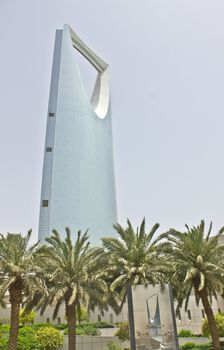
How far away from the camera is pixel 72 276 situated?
89.6ft

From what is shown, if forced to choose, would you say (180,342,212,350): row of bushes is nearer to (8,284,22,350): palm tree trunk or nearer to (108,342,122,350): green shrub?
(108,342,122,350): green shrub

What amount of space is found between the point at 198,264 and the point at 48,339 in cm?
1308

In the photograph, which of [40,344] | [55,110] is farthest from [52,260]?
[55,110]

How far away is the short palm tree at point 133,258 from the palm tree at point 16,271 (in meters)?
5.64

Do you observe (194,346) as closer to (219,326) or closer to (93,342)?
(219,326)

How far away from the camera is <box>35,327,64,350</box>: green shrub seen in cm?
2886

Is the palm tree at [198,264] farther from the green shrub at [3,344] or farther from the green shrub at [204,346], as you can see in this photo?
the green shrub at [3,344]

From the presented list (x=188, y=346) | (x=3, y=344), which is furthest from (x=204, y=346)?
(x=3, y=344)

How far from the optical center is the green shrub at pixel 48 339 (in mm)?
28859

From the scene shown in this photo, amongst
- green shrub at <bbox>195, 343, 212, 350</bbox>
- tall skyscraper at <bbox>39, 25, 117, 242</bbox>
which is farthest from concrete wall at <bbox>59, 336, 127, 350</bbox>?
tall skyscraper at <bbox>39, 25, 117, 242</bbox>

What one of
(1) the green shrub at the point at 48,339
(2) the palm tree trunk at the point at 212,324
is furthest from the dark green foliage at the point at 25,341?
(2) the palm tree trunk at the point at 212,324

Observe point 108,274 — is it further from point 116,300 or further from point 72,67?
point 72,67

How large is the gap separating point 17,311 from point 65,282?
Result: 3.78m

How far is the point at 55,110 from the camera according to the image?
203 feet
